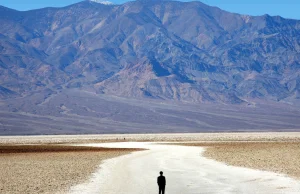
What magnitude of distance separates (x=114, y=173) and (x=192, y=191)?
11.0 metres

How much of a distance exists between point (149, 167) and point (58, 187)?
1380cm

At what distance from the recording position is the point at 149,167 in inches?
1678

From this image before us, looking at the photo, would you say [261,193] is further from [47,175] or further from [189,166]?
[189,166]

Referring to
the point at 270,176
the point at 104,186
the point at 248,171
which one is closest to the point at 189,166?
the point at 248,171

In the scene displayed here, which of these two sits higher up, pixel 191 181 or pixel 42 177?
pixel 42 177

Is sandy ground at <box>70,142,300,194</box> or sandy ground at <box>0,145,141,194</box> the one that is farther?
sandy ground at <box>0,145,141,194</box>

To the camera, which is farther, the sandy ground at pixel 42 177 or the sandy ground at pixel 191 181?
the sandy ground at pixel 42 177

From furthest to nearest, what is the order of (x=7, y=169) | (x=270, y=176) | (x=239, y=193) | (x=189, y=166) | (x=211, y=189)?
(x=189, y=166)
(x=7, y=169)
(x=270, y=176)
(x=211, y=189)
(x=239, y=193)

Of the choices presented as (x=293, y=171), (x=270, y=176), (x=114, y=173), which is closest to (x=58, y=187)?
(x=114, y=173)

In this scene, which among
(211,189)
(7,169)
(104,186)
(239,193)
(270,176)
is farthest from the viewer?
(7,169)

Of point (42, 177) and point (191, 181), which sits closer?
point (191, 181)

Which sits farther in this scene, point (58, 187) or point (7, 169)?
point (7, 169)

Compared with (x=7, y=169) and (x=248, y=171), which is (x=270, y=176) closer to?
(x=248, y=171)

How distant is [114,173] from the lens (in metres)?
37.5
